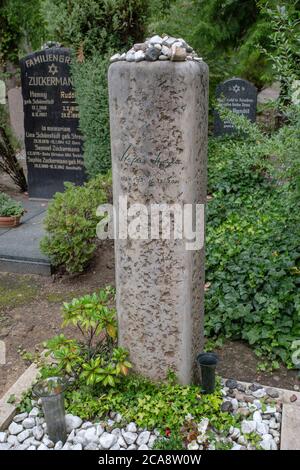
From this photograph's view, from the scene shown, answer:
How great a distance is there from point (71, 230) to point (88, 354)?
74.2 inches

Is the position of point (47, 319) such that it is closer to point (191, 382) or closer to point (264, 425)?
point (191, 382)

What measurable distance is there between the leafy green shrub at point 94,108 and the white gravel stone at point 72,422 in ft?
15.0

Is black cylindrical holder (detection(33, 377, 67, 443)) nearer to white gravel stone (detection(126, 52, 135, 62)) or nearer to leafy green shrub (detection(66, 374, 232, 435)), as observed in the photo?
leafy green shrub (detection(66, 374, 232, 435))

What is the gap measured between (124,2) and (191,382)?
5466mm

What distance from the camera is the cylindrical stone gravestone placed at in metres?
2.48

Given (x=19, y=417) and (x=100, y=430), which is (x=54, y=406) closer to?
(x=100, y=430)

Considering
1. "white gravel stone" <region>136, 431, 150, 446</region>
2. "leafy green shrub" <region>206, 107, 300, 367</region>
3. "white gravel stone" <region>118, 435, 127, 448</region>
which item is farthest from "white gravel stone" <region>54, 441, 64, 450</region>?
"leafy green shrub" <region>206, 107, 300, 367</region>

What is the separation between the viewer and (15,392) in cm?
312

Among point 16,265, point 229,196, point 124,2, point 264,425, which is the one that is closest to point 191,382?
point 264,425

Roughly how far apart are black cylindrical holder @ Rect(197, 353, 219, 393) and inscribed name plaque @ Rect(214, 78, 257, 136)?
271 inches

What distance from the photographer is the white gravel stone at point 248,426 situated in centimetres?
271

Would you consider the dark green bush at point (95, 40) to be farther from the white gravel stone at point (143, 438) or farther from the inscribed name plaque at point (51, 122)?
the white gravel stone at point (143, 438)

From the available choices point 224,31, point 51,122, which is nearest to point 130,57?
point 51,122

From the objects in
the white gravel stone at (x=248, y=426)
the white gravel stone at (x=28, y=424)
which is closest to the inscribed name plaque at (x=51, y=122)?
the white gravel stone at (x=28, y=424)
